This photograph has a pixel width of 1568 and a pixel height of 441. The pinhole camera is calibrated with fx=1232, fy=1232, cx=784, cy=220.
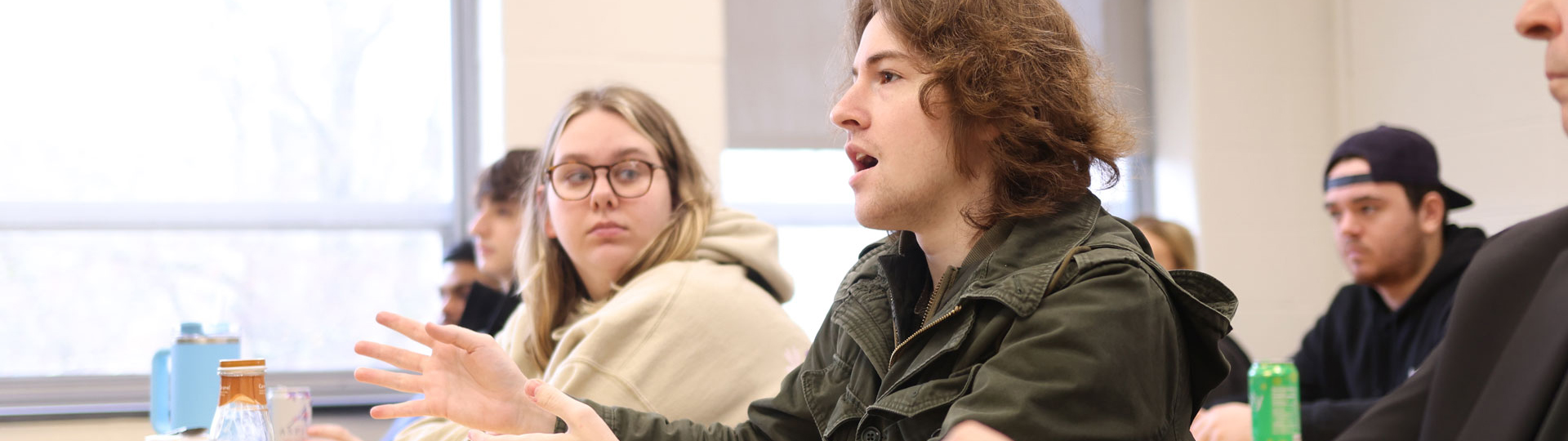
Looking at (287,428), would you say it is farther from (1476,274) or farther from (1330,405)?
(1330,405)

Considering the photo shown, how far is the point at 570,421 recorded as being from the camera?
4.58ft

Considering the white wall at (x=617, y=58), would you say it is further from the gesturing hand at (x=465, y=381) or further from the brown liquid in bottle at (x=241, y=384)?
the brown liquid in bottle at (x=241, y=384)

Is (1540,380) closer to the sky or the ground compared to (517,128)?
closer to the ground

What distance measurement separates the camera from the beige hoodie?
6.15 ft

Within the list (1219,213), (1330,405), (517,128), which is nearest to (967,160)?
(1330,405)

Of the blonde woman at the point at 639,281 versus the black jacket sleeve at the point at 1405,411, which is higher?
the blonde woman at the point at 639,281

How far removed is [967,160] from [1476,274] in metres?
0.60

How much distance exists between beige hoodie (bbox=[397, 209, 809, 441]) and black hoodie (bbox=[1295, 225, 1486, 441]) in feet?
4.60

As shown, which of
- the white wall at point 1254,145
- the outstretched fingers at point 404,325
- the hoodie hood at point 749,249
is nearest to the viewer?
the outstretched fingers at point 404,325

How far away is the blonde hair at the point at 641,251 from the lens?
215cm

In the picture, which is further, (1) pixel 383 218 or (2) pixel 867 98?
(1) pixel 383 218

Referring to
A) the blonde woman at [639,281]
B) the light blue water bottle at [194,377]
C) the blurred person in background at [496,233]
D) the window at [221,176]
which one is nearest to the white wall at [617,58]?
the blurred person in background at [496,233]

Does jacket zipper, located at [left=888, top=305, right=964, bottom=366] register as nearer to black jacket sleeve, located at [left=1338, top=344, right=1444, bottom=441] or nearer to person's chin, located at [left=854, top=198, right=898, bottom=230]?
person's chin, located at [left=854, top=198, right=898, bottom=230]

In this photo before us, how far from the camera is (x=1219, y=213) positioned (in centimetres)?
410
